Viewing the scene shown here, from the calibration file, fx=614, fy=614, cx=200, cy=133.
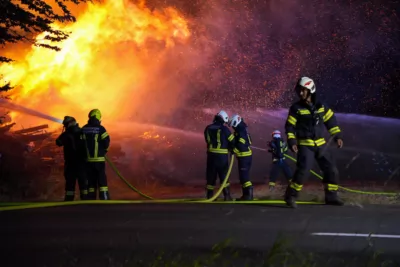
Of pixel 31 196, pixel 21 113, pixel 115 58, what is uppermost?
pixel 115 58

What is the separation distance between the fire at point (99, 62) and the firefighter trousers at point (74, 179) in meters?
9.41

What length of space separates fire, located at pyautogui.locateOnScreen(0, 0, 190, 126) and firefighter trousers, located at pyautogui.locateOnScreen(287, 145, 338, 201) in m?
14.0

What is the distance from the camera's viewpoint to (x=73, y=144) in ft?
39.2

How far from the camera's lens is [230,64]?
26.5 m

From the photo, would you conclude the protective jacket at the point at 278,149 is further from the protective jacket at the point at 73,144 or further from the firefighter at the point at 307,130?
the firefighter at the point at 307,130

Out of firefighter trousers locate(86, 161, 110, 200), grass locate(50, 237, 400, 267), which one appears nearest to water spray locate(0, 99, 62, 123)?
firefighter trousers locate(86, 161, 110, 200)

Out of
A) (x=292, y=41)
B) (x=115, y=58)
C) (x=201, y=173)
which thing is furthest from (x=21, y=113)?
(x=292, y=41)

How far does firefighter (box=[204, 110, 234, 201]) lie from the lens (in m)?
11.9

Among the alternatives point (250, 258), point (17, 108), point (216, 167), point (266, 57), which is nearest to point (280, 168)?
point (216, 167)

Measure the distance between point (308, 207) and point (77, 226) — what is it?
3.52 meters

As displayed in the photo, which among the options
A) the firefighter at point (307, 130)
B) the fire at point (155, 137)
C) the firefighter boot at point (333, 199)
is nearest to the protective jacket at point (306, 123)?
the firefighter at point (307, 130)

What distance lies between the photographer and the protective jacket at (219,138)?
39.1ft

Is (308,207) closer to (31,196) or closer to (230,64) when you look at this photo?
(31,196)

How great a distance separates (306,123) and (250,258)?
3924 mm
